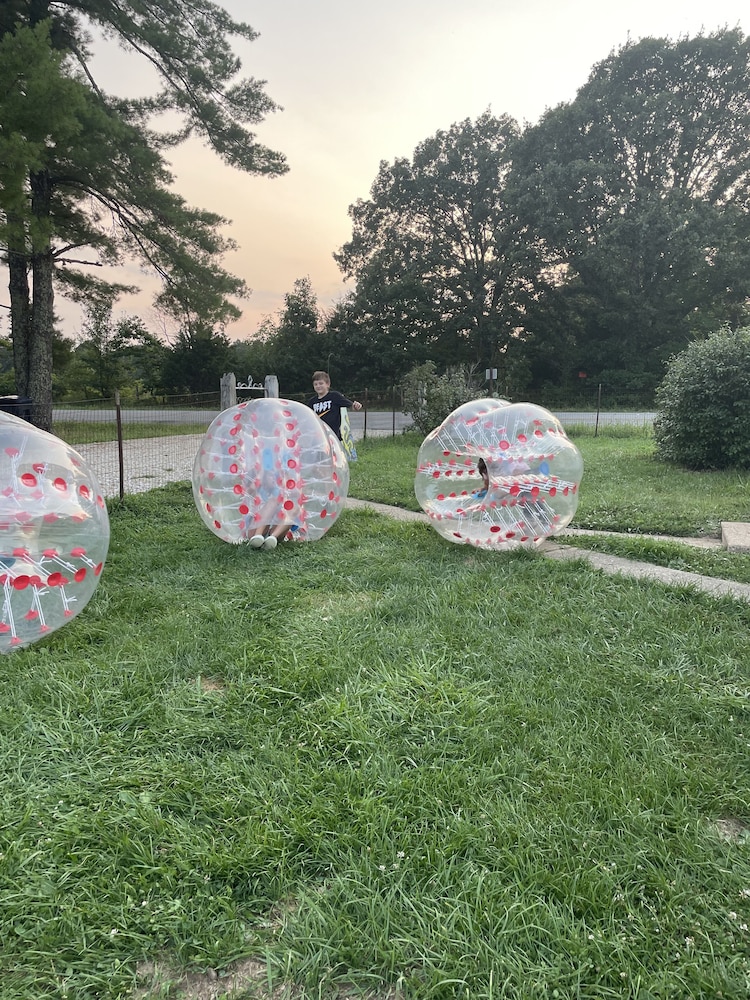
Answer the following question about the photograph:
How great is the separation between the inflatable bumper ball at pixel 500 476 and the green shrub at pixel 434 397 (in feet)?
27.6

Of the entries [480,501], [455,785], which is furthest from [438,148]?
[455,785]

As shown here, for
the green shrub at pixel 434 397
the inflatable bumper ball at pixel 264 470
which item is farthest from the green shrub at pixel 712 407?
the inflatable bumper ball at pixel 264 470

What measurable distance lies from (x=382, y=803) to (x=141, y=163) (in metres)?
11.7

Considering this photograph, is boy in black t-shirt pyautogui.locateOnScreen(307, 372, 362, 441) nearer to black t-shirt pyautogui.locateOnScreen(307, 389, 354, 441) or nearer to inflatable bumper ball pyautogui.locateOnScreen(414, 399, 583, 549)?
black t-shirt pyautogui.locateOnScreen(307, 389, 354, 441)

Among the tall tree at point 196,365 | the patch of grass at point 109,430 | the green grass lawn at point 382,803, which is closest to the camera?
the green grass lawn at point 382,803

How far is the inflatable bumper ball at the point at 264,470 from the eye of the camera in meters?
5.00

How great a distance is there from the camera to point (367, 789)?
2102 mm

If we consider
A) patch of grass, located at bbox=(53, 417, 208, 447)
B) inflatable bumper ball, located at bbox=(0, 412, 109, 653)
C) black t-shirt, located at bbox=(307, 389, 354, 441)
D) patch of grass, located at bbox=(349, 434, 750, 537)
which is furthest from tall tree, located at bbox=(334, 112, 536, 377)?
inflatable bumper ball, located at bbox=(0, 412, 109, 653)

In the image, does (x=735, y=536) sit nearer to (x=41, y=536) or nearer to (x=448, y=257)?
(x=41, y=536)

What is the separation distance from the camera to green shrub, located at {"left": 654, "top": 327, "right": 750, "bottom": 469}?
936 centimetres

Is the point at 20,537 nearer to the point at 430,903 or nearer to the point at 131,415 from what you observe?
the point at 430,903

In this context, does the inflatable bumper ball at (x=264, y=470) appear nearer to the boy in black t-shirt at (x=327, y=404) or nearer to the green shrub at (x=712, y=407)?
the boy in black t-shirt at (x=327, y=404)

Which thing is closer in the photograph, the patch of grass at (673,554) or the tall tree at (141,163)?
the patch of grass at (673,554)

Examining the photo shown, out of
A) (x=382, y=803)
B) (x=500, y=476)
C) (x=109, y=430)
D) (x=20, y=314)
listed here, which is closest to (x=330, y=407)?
(x=500, y=476)
